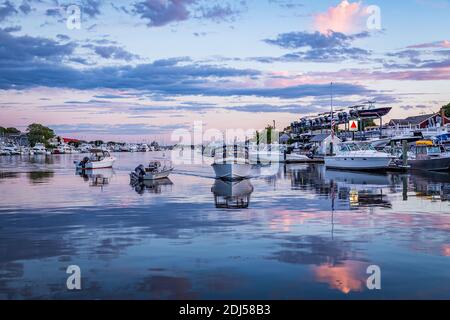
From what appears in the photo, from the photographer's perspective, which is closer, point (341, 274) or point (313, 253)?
point (341, 274)

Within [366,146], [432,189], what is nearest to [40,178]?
[366,146]

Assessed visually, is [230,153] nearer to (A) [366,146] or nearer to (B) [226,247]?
(A) [366,146]

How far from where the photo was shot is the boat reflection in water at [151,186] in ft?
115

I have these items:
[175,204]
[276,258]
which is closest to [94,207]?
[175,204]

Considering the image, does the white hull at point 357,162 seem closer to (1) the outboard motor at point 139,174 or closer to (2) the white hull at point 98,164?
(1) the outboard motor at point 139,174

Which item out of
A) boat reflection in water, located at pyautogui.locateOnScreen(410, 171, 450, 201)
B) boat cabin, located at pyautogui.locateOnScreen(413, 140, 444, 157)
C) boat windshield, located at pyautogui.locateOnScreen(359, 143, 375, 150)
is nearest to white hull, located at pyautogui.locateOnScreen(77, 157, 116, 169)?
boat windshield, located at pyautogui.locateOnScreen(359, 143, 375, 150)

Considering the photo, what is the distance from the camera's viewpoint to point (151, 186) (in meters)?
38.4

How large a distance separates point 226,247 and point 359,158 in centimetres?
4095

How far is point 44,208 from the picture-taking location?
990 inches

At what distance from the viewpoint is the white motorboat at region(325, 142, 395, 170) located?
52125mm

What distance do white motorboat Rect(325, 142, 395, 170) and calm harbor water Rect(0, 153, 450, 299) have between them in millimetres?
23999
